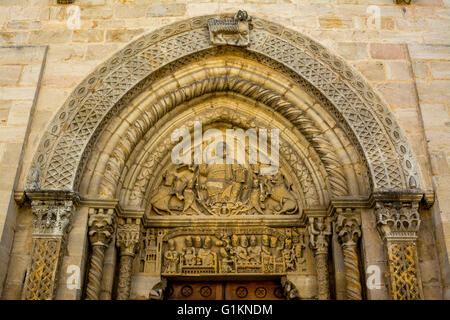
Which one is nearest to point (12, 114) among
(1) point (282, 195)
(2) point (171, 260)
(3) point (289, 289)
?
(2) point (171, 260)

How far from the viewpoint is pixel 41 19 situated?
7.67m

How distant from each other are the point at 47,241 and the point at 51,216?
0.31m

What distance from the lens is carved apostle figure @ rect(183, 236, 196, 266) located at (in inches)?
269

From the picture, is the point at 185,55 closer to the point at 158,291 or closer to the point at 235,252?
the point at 235,252

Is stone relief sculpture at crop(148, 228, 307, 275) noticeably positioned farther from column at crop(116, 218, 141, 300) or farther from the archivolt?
the archivolt

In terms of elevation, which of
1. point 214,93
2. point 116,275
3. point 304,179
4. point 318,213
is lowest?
point 116,275

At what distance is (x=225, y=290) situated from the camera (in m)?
6.86

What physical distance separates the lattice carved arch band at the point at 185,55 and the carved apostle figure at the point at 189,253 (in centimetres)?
168

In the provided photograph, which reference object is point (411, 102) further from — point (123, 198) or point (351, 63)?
point (123, 198)

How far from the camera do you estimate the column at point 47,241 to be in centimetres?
582

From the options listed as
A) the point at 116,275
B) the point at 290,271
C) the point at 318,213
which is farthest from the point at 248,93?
the point at 116,275
